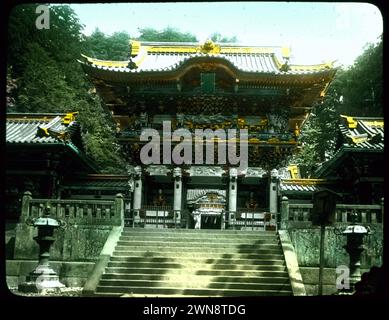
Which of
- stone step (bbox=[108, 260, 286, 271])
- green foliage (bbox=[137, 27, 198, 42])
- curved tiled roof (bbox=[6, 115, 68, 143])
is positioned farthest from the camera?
green foliage (bbox=[137, 27, 198, 42])

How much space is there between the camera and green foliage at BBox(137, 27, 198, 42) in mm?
48344

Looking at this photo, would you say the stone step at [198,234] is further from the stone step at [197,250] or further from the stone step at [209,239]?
the stone step at [197,250]

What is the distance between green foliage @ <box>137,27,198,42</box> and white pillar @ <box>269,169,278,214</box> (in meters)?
34.4

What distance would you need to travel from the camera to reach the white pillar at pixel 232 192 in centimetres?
1636

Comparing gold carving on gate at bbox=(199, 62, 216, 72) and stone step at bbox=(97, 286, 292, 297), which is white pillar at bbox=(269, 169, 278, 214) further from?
stone step at bbox=(97, 286, 292, 297)

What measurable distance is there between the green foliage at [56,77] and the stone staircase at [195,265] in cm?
1193

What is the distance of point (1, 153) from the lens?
702 cm

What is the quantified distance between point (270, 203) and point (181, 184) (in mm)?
3628

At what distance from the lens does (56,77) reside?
29250mm

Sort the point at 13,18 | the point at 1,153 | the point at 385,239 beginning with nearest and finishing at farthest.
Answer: the point at 385,239
the point at 1,153
the point at 13,18

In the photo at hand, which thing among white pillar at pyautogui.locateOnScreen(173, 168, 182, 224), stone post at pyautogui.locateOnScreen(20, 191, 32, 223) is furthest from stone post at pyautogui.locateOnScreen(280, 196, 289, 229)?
stone post at pyautogui.locateOnScreen(20, 191, 32, 223)

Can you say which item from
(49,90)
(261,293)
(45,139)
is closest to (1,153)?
(261,293)

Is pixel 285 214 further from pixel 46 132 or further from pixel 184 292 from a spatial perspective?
pixel 46 132
